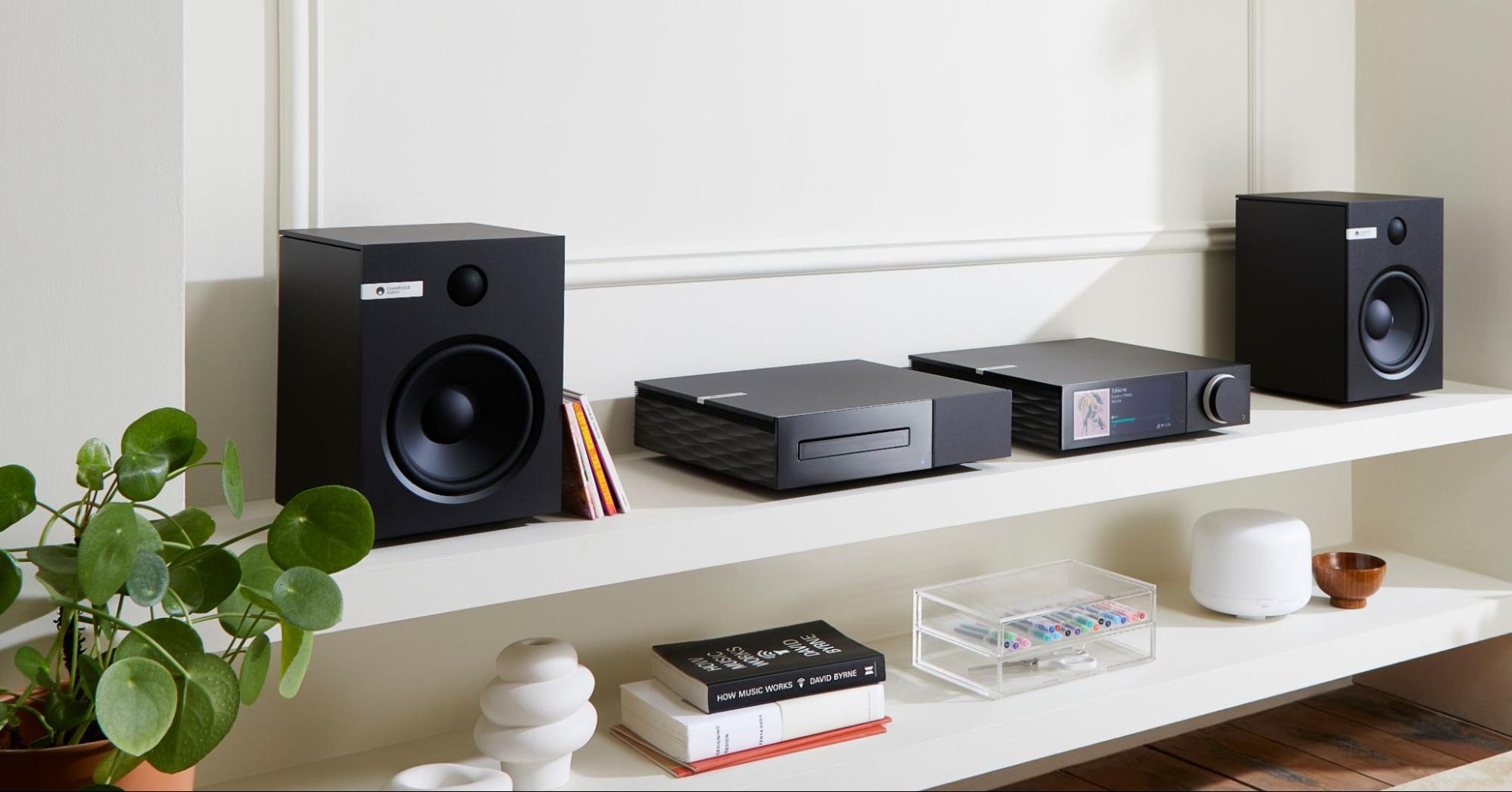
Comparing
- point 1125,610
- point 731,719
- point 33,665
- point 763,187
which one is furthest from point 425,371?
point 1125,610

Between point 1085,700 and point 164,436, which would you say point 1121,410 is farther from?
point 164,436

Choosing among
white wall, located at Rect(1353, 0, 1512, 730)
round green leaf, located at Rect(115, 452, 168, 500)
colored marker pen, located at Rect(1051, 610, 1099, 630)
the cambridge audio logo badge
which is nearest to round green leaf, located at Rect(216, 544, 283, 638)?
round green leaf, located at Rect(115, 452, 168, 500)

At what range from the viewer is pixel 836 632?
1765 mm

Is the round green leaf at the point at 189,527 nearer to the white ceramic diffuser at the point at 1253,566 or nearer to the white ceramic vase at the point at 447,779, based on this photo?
the white ceramic vase at the point at 447,779

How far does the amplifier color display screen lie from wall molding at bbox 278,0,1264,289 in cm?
34

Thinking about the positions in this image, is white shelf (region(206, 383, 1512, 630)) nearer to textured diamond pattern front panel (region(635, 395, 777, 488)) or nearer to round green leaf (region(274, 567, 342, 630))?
textured diamond pattern front panel (region(635, 395, 777, 488))

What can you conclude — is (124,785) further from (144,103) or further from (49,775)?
(144,103)

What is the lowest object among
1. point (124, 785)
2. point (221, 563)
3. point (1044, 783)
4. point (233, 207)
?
point (1044, 783)

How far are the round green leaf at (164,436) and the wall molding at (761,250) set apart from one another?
427 mm

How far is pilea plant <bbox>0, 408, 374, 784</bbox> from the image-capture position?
104cm

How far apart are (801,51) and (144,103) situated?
3.02ft

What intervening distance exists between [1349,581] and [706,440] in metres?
1.05

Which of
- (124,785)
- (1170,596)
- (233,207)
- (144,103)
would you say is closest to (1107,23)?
(1170,596)

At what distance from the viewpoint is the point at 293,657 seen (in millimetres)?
1148
